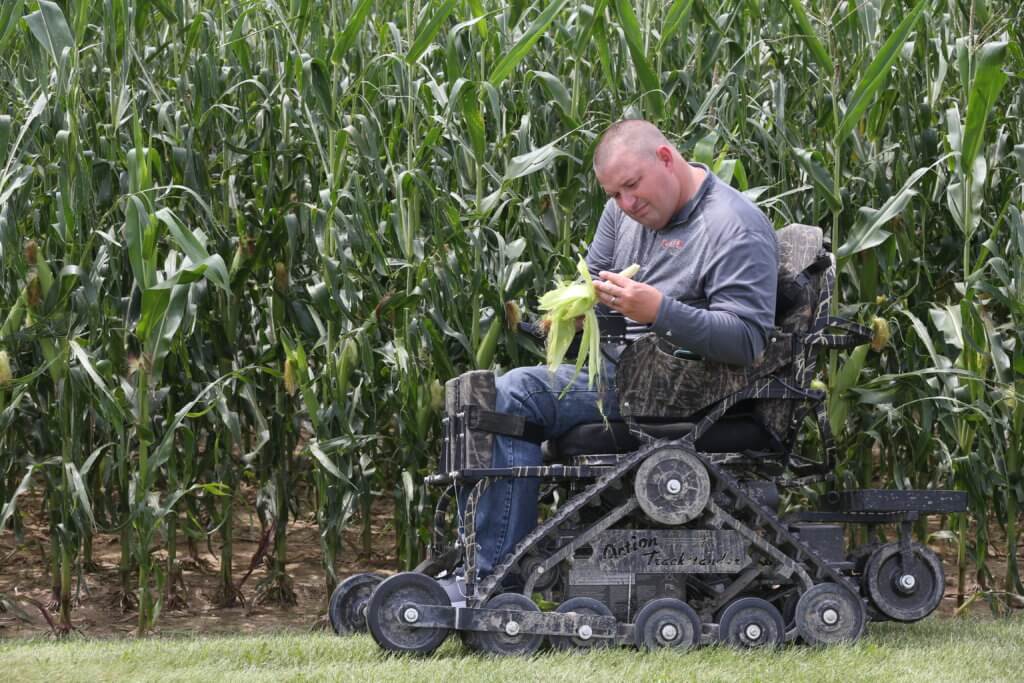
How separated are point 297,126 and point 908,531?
8.65 ft

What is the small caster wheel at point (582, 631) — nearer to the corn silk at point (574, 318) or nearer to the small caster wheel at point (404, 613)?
the small caster wheel at point (404, 613)

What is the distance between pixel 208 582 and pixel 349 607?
5.46ft

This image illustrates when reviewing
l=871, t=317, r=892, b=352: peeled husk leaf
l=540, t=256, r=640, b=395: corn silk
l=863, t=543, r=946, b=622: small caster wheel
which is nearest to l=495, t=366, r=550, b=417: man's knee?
l=540, t=256, r=640, b=395: corn silk

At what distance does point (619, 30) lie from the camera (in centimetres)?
455

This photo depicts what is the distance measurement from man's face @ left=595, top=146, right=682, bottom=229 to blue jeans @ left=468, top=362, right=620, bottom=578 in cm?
45

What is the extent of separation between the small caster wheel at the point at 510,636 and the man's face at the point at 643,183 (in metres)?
1.09

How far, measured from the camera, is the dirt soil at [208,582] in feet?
15.3

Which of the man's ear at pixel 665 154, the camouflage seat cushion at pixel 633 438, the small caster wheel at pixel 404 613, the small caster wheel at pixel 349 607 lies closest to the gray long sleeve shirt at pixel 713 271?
the man's ear at pixel 665 154

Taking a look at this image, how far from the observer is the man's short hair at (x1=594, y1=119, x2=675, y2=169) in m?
3.36

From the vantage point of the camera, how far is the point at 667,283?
3459 mm

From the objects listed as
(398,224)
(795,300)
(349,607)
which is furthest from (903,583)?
(398,224)

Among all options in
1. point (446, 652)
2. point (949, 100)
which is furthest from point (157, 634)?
point (949, 100)

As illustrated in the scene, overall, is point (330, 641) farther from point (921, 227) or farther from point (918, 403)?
point (921, 227)

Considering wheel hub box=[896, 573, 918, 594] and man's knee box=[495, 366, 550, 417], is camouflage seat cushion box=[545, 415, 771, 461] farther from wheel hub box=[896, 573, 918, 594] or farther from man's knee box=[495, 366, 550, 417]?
wheel hub box=[896, 573, 918, 594]
